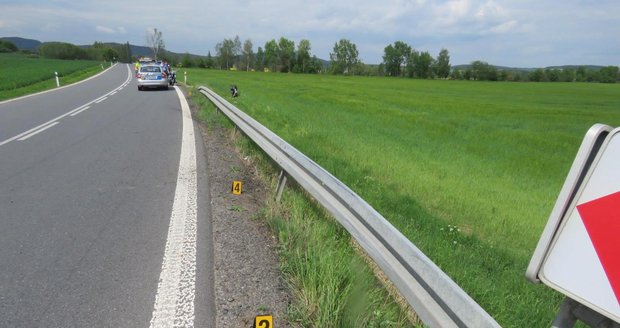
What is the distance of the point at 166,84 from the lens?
24.3 metres

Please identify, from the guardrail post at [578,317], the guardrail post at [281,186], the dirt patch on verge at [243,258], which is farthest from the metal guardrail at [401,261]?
the dirt patch on verge at [243,258]

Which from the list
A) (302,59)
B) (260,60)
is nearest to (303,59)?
(302,59)

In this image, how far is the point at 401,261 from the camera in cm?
246

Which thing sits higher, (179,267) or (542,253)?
(542,253)

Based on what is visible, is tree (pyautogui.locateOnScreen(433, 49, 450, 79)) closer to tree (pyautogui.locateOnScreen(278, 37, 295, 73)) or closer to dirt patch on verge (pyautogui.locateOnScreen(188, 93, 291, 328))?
tree (pyautogui.locateOnScreen(278, 37, 295, 73))

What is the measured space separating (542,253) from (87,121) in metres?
12.3

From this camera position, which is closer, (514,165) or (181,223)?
(181,223)

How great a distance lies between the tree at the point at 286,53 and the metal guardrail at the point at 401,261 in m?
133

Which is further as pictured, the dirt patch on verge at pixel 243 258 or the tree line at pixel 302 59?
the tree line at pixel 302 59

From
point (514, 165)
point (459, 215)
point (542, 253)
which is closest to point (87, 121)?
point (459, 215)

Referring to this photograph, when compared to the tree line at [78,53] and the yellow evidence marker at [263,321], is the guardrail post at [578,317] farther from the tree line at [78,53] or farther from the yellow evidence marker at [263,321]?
the tree line at [78,53]

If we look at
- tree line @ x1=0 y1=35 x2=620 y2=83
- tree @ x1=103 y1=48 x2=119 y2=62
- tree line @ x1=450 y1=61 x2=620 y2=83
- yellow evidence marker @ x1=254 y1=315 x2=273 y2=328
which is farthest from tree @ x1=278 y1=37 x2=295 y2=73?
yellow evidence marker @ x1=254 y1=315 x2=273 y2=328

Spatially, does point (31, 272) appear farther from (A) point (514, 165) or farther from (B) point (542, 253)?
(A) point (514, 165)

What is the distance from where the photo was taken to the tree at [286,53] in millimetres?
133750
